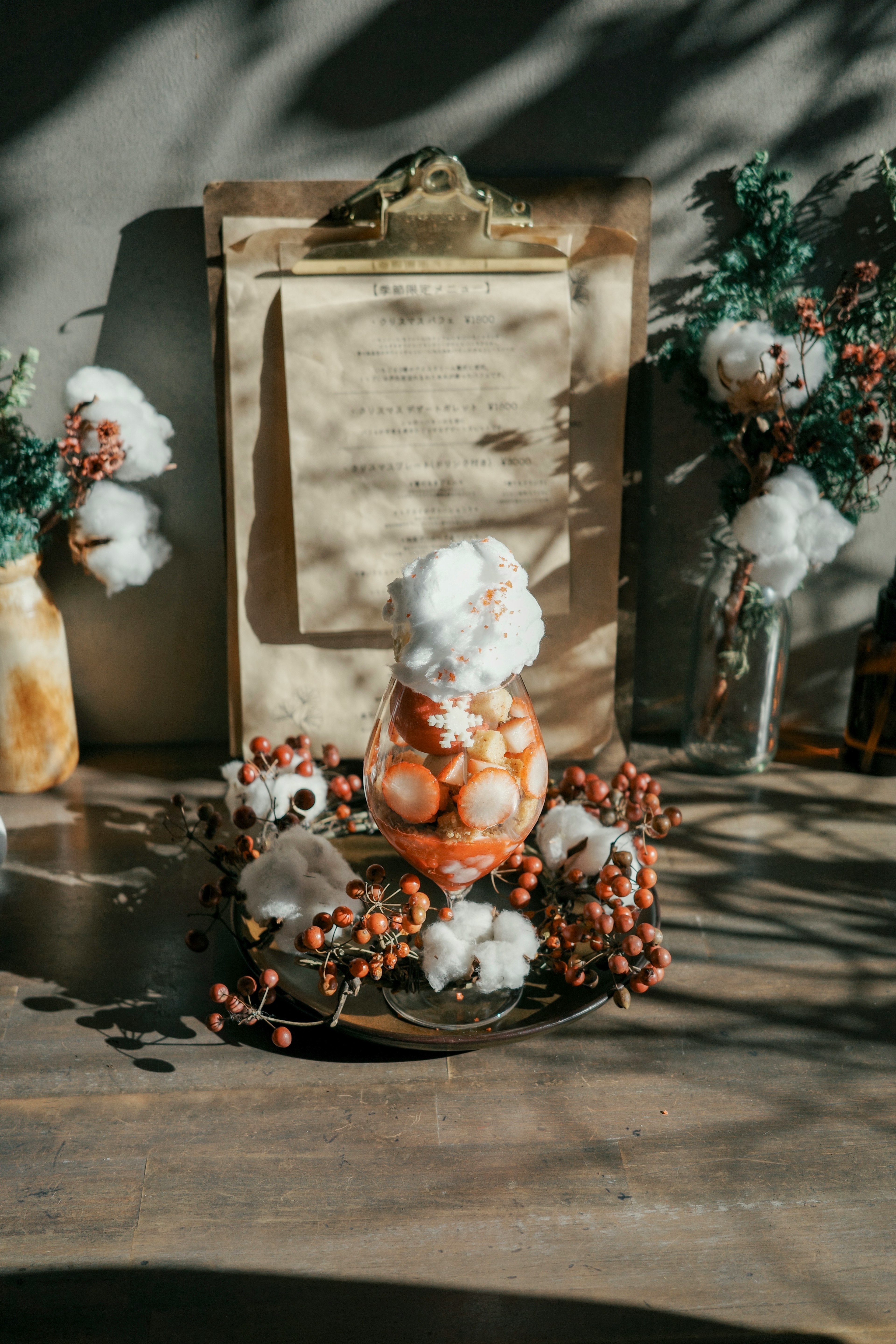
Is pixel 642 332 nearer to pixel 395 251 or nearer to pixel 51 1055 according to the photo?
pixel 395 251

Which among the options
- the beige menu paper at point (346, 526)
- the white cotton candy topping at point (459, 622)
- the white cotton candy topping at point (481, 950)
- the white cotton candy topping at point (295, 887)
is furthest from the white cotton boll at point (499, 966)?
the beige menu paper at point (346, 526)

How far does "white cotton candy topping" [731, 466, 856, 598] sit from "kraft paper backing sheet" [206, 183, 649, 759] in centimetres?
16

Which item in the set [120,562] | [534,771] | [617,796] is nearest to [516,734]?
[534,771]

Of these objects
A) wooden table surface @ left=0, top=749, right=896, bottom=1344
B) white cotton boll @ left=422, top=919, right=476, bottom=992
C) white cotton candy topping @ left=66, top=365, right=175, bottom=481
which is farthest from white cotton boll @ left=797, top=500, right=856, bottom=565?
white cotton candy topping @ left=66, top=365, right=175, bottom=481

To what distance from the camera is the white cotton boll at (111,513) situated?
1.11m

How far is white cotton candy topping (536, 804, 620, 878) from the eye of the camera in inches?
37.6

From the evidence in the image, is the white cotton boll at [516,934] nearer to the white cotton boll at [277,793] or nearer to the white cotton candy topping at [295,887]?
the white cotton candy topping at [295,887]

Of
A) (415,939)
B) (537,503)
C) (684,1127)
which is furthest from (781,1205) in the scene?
(537,503)

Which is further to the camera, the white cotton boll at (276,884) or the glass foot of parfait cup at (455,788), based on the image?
the white cotton boll at (276,884)

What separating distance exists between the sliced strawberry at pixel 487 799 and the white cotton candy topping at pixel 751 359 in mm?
501

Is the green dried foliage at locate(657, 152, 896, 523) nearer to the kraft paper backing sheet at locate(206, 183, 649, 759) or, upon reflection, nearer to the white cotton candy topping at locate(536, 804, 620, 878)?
the kraft paper backing sheet at locate(206, 183, 649, 759)

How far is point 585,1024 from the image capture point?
0.89 m

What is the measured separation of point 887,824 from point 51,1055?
34.1 inches

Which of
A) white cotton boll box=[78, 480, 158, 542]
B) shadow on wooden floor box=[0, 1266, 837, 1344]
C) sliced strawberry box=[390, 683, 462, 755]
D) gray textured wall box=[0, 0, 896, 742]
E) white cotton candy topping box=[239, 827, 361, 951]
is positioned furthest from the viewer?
white cotton boll box=[78, 480, 158, 542]
